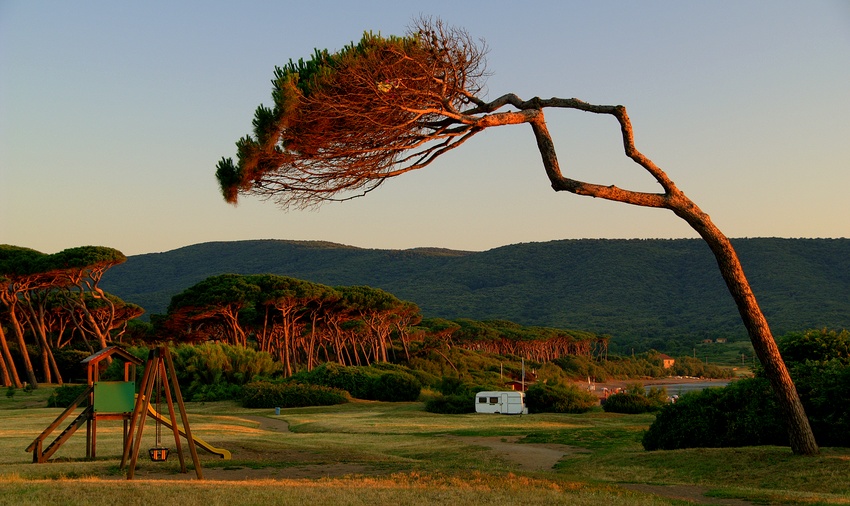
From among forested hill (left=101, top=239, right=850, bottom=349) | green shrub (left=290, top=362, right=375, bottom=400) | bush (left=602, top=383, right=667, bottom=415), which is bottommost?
bush (left=602, top=383, right=667, bottom=415)

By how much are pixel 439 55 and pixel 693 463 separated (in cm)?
818

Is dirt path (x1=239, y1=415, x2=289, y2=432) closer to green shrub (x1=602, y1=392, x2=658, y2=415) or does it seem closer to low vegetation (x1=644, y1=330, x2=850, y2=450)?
green shrub (x1=602, y1=392, x2=658, y2=415)

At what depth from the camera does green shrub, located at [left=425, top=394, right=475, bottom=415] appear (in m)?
39.3

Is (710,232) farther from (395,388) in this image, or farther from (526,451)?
(395,388)

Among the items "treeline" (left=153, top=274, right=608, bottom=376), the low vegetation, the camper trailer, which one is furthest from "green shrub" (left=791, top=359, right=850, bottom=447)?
"treeline" (left=153, top=274, right=608, bottom=376)

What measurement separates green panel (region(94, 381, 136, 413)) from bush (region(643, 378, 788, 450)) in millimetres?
10600

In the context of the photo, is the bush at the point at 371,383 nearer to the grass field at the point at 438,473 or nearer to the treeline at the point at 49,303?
the treeline at the point at 49,303

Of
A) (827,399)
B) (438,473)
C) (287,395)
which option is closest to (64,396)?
(287,395)

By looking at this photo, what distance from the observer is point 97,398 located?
17.1 m

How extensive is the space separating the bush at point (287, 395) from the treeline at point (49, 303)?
14720 millimetres

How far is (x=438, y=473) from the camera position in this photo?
1441cm

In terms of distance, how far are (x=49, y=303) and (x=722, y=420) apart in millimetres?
51094

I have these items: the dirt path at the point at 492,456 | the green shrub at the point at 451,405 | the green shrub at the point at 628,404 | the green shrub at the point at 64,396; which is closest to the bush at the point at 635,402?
the green shrub at the point at 628,404

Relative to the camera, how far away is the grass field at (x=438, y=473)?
37.2ft
